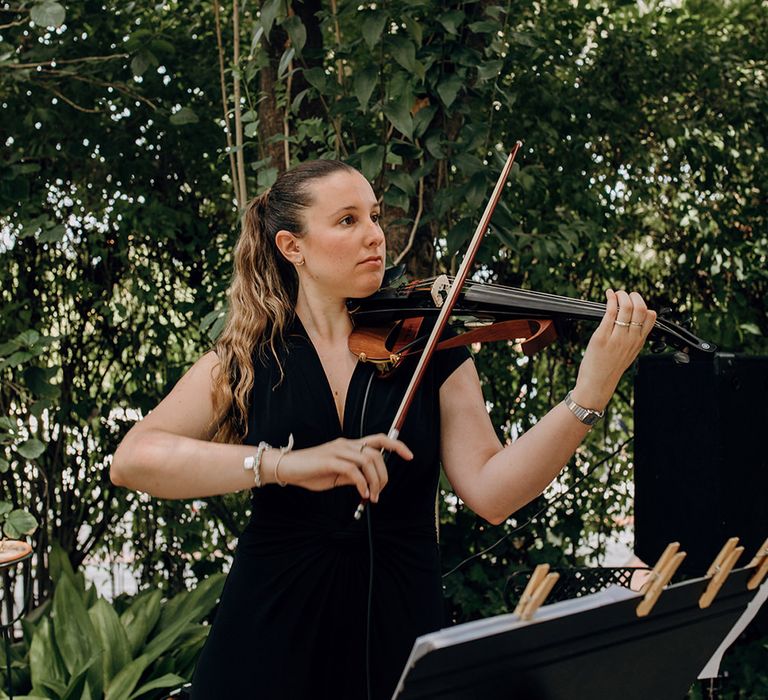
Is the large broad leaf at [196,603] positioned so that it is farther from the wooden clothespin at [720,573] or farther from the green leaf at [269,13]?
the wooden clothespin at [720,573]

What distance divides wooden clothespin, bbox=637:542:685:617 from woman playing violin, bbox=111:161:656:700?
0.38m

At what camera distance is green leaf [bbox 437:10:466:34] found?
2.17 metres

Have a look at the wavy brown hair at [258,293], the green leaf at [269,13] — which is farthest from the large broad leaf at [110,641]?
the green leaf at [269,13]

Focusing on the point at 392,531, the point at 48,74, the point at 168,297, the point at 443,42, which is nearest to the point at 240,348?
the point at 392,531

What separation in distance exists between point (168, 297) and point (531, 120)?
145 cm

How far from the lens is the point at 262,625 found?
1.52 meters

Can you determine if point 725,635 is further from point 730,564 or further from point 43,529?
point 43,529

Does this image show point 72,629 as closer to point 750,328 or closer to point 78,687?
point 78,687

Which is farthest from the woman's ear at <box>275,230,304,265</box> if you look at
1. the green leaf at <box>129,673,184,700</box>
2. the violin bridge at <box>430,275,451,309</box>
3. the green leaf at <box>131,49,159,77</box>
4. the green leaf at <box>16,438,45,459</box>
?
the green leaf at <box>129,673,184,700</box>

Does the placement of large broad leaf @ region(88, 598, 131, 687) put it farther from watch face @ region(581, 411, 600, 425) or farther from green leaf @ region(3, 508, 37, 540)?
watch face @ region(581, 411, 600, 425)

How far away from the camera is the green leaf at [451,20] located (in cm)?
217

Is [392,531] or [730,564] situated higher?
[392,531]

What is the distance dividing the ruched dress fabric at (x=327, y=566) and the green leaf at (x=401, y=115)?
750 millimetres

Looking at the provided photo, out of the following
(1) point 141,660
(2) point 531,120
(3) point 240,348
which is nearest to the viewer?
(3) point 240,348
